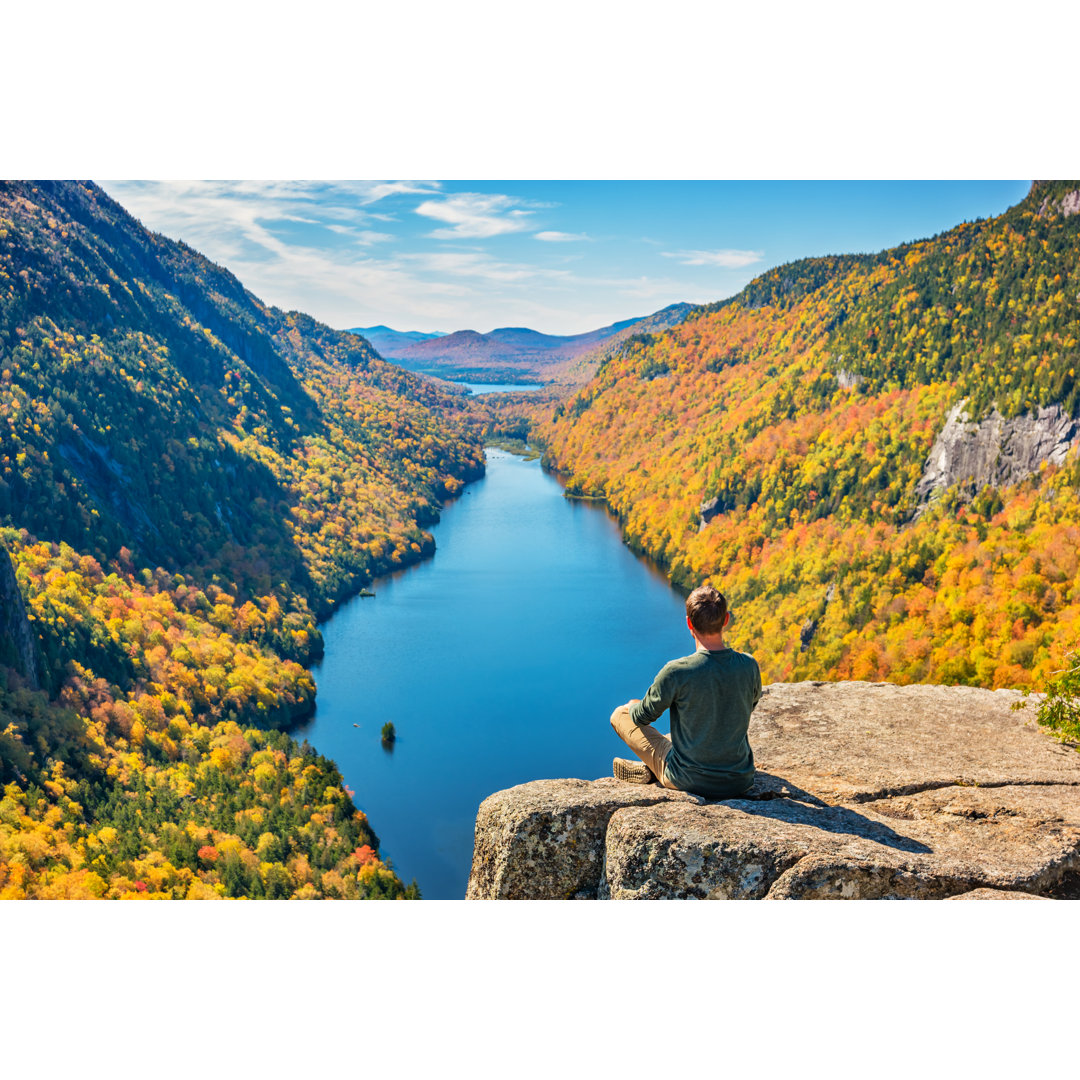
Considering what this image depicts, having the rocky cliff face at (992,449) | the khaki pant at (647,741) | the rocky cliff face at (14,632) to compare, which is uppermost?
the rocky cliff face at (992,449)

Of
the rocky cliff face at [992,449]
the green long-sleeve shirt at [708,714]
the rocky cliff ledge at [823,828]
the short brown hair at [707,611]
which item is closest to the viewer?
the rocky cliff ledge at [823,828]

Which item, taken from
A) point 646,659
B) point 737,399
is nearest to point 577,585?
point 646,659

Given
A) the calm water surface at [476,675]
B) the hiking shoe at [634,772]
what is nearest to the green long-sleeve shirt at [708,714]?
the hiking shoe at [634,772]

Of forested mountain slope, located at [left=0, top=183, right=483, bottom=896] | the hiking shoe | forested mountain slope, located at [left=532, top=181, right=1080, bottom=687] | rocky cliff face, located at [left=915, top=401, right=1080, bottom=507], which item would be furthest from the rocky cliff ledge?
rocky cliff face, located at [left=915, top=401, right=1080, bottom=507]

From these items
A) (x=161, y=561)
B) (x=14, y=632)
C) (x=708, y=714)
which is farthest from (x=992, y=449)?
(x=161, y=561)

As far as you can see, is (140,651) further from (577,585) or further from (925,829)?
→ (925,829)

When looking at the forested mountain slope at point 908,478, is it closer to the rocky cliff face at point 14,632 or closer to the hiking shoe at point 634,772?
the hiking shoe at point 634,772

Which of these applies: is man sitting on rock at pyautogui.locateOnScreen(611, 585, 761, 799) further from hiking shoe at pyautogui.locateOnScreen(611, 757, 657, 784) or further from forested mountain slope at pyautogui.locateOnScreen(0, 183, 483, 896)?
forested mountain slope at pyautogui.locateOnScreen(0, 183, 483, 896)
